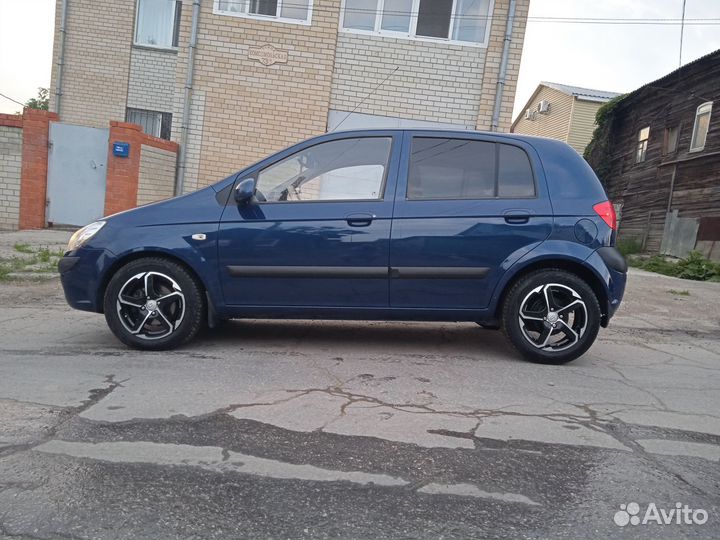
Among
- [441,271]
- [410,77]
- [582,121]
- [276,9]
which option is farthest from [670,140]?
[441,271]

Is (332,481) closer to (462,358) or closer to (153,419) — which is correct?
(153,419)

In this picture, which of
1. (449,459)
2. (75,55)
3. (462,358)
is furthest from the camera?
(75,55)

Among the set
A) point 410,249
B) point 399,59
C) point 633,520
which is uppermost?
point 399,59

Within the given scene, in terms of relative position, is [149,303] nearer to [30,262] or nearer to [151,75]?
[30,262]

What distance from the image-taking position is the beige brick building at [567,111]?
25.2 m

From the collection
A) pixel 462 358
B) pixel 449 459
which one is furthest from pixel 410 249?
pixel 449 459

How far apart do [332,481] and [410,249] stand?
2.20 metres

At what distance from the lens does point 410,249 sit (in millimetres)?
4332

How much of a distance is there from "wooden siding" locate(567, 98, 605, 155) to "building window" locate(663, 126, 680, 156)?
721cm

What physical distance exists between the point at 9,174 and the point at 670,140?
18.6 meters

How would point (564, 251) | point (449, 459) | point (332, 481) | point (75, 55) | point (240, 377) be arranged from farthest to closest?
point (75, 55)
point (564, 251)
point (240, 377)
point (449, 459)
point (332, 481)

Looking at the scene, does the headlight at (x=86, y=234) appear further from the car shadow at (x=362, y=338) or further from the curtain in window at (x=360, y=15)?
the curtain in window at (x=360, y=15)

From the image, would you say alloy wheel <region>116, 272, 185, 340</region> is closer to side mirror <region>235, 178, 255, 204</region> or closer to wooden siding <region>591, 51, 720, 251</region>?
side mirror <region>235, 178, 255, 204</region>

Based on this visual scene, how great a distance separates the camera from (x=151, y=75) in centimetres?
1611
